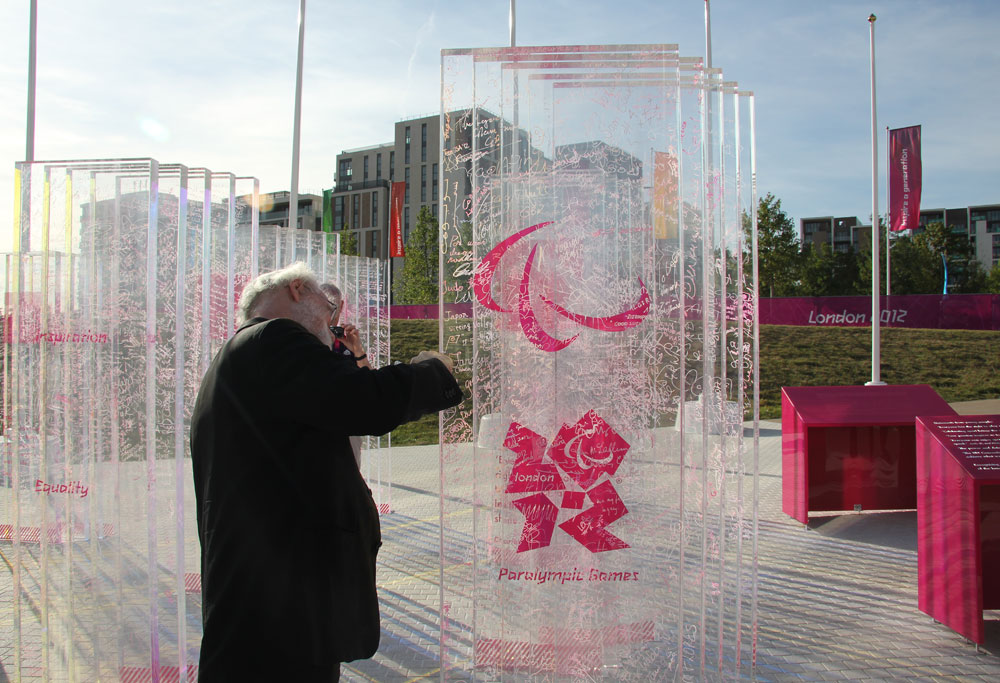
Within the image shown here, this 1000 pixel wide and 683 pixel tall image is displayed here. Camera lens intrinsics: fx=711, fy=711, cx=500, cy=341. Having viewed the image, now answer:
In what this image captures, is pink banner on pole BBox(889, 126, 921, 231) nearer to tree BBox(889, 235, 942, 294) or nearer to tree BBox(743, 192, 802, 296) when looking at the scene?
tree BBox(743, 192, 802, 296)

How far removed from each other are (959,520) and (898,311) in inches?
756

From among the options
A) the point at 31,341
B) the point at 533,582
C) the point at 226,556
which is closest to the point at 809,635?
the point at 533,582

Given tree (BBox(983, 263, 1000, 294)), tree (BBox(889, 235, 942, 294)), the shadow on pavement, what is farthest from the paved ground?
tree (BBox(983, 263, 1000, 294))

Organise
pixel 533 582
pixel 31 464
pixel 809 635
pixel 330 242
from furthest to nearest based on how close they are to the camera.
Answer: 1. pixel 330 242
2. pixel 31 464
3. pixel 809 635
4. pixel 533 582

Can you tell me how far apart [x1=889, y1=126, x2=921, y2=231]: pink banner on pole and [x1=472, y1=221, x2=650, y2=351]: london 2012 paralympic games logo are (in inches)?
Result: 437

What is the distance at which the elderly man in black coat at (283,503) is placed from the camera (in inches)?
72.6

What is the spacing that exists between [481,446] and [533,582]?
61 cm

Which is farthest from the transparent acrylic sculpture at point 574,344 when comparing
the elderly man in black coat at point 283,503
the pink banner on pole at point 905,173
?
the pink banner on pole at point 905,173

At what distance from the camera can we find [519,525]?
2.99 meters

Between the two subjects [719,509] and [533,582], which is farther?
[719,509]

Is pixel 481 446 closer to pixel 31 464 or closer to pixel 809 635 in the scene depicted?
pixel 809 635

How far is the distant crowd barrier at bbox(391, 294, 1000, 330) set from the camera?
19.4 m

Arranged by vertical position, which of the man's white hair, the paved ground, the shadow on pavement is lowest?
the paved ground

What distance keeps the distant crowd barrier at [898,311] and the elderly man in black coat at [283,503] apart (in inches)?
800
